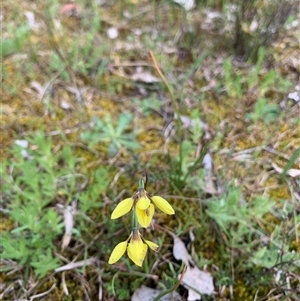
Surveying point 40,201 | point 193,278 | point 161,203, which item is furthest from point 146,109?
point 161,203

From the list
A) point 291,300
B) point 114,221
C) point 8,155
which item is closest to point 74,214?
point 114,221

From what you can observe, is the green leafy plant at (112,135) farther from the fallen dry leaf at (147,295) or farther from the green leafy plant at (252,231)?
the fallen dry leaf at (147,295)

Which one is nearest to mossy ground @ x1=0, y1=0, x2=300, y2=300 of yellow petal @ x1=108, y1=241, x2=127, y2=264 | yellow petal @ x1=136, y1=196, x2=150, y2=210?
yellow petal @ x1=108, y1=241, x2=127, y2=264

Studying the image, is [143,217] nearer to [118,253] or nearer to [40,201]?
[118,253]

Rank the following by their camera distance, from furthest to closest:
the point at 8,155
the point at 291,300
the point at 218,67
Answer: the point at 218,67
the point at 8,155
the point at 291,300

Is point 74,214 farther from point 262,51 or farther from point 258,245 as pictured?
point 262,51

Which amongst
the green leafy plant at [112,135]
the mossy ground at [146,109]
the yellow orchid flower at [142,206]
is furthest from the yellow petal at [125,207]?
the green leafy plant at [112,135]

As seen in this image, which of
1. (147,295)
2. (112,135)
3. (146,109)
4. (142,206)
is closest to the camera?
(142,206)
